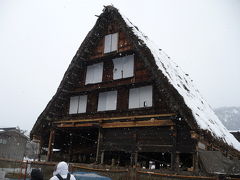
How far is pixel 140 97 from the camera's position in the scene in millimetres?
14633

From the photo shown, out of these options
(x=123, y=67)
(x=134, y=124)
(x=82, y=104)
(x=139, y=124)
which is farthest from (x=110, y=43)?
Answer: (x=139, y=124)

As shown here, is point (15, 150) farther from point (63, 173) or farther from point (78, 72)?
point (63, 173)

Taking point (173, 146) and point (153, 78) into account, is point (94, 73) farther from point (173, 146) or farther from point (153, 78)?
point (173, 146)

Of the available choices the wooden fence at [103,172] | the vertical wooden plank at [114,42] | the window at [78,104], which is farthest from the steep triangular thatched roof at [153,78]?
the wooden fence at [103,172]

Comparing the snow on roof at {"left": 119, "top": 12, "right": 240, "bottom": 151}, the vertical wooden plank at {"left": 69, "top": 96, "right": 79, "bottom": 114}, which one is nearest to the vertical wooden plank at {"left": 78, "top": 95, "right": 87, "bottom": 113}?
the vertical wooden plank at {"left": 69, "top": 96, "right": 79, "bottom": 114}

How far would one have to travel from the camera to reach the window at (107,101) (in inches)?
614

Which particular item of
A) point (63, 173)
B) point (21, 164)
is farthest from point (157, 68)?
point (63, 173)

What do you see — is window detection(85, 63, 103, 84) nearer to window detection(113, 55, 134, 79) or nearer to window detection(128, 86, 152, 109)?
window detection(113, 55, 134, 79)

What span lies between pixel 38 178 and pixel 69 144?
14947mm

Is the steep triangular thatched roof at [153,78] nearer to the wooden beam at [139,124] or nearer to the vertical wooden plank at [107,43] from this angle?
the vertical wooden plank at [107,43]

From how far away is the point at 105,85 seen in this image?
1627 cm

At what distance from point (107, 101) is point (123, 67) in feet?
7.10

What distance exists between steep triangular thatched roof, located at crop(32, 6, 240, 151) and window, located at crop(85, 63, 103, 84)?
752 millimetres

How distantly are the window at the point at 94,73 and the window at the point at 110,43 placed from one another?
1.08m
